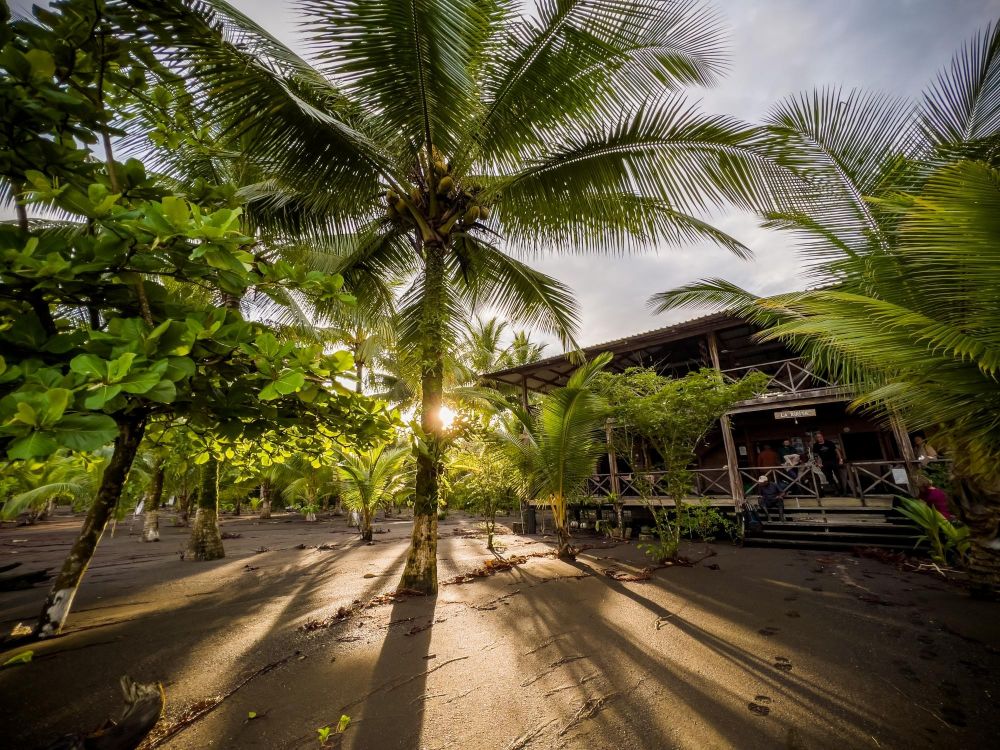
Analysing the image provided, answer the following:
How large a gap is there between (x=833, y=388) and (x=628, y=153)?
7.54 m

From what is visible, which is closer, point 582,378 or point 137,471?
point 582,378

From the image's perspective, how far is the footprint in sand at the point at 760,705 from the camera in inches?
86.6

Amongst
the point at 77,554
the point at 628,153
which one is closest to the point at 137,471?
the point at 77,554

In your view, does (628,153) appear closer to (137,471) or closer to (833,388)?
(833,388)

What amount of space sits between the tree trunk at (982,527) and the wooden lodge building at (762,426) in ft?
12.4

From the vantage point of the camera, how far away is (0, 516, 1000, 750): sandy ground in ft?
6.84

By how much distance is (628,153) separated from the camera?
4.04 metres

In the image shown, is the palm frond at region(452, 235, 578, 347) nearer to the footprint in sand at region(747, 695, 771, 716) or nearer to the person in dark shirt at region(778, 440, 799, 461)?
the footprint in sand at region(747, 695, 771, 716)

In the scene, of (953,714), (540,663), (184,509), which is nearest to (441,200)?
(540,663)

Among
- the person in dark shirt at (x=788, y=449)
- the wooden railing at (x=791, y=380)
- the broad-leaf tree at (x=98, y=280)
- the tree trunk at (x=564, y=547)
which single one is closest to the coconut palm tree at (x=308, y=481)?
the tree trunk at (x=564, y=547)

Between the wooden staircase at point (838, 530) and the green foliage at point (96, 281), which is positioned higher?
the green foliage at point (96, 281)

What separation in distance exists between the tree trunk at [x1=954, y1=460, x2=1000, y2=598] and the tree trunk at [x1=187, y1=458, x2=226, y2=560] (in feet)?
34.8

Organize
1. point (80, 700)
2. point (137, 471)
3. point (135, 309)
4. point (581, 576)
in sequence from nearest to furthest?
point (135, 309) → point (80, 700) → point (581, 576) → point (137, 471)

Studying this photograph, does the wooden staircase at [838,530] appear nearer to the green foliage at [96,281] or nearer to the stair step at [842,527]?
the stair step at [842,527]
